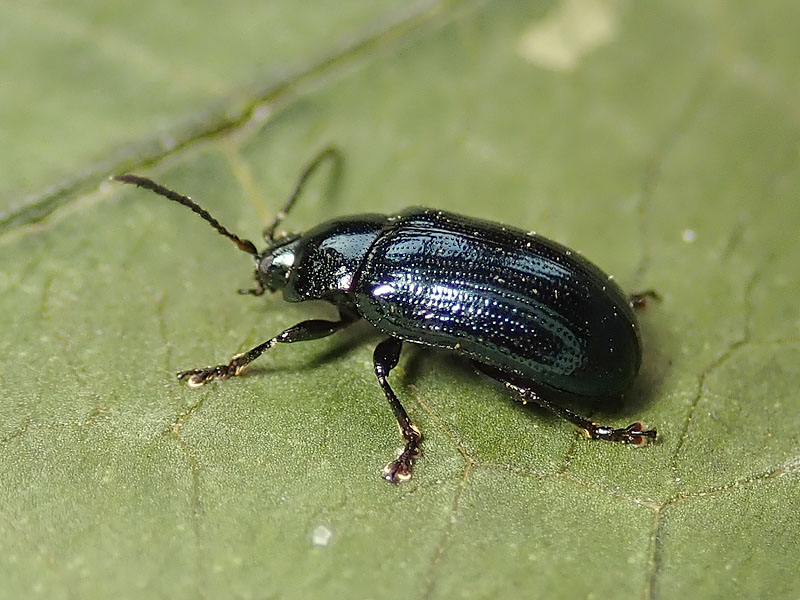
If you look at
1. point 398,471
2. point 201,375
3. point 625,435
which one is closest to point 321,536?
point 398,471

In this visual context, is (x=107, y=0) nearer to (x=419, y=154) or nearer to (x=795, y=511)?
(x=419, y=154)

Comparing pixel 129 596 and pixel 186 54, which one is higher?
pixel 186 54

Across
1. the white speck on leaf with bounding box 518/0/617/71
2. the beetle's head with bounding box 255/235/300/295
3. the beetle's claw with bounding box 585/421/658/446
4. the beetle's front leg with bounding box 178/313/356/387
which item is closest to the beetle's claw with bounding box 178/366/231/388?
the beetle's front leg with bounding box 178/313/356/387

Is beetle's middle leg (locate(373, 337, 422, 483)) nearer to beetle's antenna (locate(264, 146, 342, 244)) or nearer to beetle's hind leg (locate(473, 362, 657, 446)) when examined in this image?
beetle's hind leg (locate(473, 362, 657, 446))

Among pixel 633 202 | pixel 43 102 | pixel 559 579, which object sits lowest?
pixel 559 579

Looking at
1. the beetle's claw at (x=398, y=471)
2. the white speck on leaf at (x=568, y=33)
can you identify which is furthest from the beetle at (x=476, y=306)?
the white speck on leaf at (x=568, y=33)

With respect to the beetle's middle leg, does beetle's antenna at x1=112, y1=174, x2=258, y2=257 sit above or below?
above

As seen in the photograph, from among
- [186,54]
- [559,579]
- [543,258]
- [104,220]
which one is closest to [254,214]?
[104,220]
